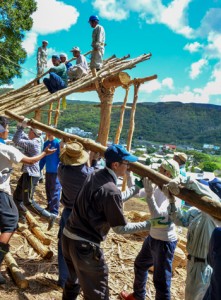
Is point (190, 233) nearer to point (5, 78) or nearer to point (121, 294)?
point (121, 294)

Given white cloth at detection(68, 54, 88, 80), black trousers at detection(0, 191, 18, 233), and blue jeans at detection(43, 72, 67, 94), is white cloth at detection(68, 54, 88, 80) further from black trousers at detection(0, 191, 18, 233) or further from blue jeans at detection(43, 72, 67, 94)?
black trousers at detection(0, 191, 18, 233)

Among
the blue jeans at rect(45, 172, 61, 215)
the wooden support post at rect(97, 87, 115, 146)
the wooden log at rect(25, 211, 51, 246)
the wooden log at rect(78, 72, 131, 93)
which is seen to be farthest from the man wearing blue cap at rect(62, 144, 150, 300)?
the wooden support post at rect(97, 87, 115, 146)

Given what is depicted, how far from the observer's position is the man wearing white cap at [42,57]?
1180 cm

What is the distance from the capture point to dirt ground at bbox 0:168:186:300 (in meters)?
3.73

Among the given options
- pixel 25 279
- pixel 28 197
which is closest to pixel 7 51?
pixel 28 197

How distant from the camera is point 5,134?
4102 millimetres

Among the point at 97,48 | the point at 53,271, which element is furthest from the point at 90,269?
the point at 97,48

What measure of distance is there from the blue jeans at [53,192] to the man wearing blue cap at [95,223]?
348 centimetres

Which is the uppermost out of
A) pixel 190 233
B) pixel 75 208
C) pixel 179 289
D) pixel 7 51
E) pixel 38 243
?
pixel 7 51

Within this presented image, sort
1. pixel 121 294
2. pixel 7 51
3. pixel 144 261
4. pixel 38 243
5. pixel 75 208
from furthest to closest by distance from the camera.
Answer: pixel 7 51, pixel 38 243, pixel 121 294, pixel 144 261, pixel 75 208

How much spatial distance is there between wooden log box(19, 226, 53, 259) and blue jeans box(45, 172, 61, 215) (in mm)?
932

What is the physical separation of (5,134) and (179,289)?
11.3 ft

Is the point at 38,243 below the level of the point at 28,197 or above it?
below

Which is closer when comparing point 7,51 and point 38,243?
point 38,243
